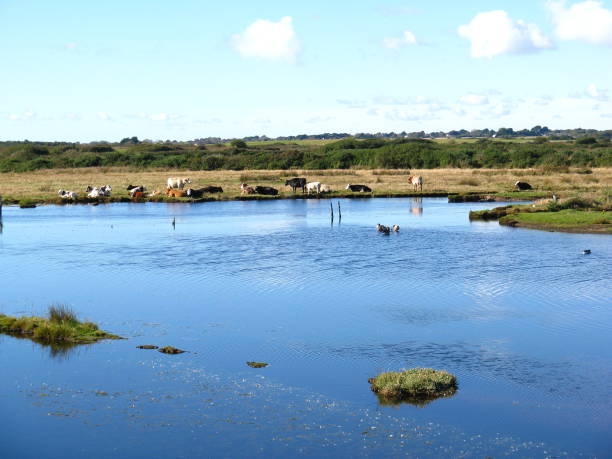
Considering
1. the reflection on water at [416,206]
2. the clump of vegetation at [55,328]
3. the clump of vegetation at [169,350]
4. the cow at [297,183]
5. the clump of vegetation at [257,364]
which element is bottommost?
the clump of vegetation at [257,364]

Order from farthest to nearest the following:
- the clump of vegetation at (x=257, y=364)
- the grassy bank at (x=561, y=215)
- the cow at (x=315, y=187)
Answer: the cow at (x=315, y=187), the grassy bank at (x=561, y=215), the clump of vegetation at (x=257, y=364)

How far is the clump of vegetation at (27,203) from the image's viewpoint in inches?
2172

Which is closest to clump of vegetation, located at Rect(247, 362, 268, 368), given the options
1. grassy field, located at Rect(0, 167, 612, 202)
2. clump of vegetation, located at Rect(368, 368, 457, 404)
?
clump of vegetation, located at Rect(368, 368, 457, 404)

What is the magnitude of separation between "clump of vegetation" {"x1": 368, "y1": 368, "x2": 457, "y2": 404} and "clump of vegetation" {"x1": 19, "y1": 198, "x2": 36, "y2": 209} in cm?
4445

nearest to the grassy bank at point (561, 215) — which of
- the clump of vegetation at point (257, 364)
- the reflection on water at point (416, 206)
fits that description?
the reflection on water at point (416, 206)

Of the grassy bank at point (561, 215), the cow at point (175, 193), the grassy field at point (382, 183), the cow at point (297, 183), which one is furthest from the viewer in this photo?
the cow at point (297, 183)

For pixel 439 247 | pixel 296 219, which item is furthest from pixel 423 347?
pixel 296 219

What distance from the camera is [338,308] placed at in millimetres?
22422

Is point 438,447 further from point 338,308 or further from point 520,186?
point 520,186

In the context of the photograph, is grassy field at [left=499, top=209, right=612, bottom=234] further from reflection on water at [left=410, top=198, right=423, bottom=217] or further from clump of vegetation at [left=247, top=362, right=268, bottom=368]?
clump of vegetation at [left=247, top=362, right=268, bottom=368]

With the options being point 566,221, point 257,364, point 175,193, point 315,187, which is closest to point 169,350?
point 257,364

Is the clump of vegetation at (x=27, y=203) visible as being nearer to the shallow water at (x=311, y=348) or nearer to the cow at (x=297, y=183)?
the cow at (x=297, y=183)

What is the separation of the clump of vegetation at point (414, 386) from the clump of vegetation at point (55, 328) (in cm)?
725

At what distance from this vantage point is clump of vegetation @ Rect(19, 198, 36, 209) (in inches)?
2172
